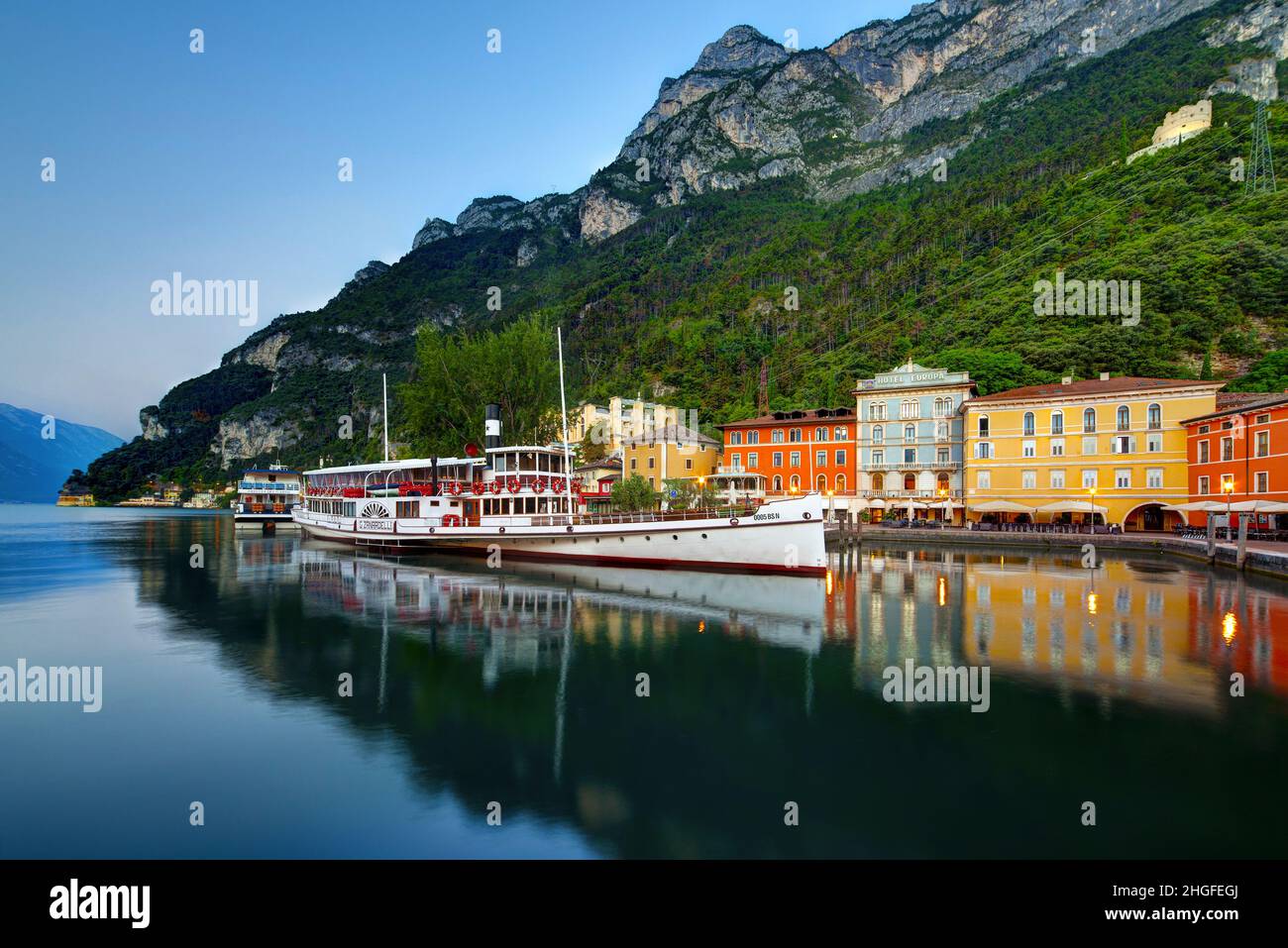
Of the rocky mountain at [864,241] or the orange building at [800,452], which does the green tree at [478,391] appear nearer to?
the orange building at [800,452]

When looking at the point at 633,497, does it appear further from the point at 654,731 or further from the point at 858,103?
the point at 858,103

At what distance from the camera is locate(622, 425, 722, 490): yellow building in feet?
190

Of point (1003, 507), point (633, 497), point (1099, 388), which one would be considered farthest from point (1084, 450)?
point (633, 497)

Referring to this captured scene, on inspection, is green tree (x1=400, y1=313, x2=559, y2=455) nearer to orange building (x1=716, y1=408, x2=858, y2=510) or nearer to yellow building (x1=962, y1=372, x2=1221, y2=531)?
orange building (x1=716, y1=408, x2=858, y2=510)

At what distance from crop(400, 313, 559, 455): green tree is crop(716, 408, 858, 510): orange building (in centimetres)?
1797

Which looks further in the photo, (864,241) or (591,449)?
(864,241)

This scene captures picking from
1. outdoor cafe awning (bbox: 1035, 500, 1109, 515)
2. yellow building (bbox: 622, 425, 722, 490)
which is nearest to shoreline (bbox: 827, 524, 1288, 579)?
outdoor cafe awning (bbox: 1035, 500, 1109, 515)

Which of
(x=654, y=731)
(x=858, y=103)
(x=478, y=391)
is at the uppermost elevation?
(x=858, y=103)

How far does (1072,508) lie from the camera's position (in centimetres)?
4300

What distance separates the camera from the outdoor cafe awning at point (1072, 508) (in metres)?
42.2

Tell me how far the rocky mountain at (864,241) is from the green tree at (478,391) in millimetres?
19106

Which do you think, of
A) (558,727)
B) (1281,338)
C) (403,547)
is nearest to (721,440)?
(403,547)

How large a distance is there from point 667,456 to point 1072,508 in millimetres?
31287
